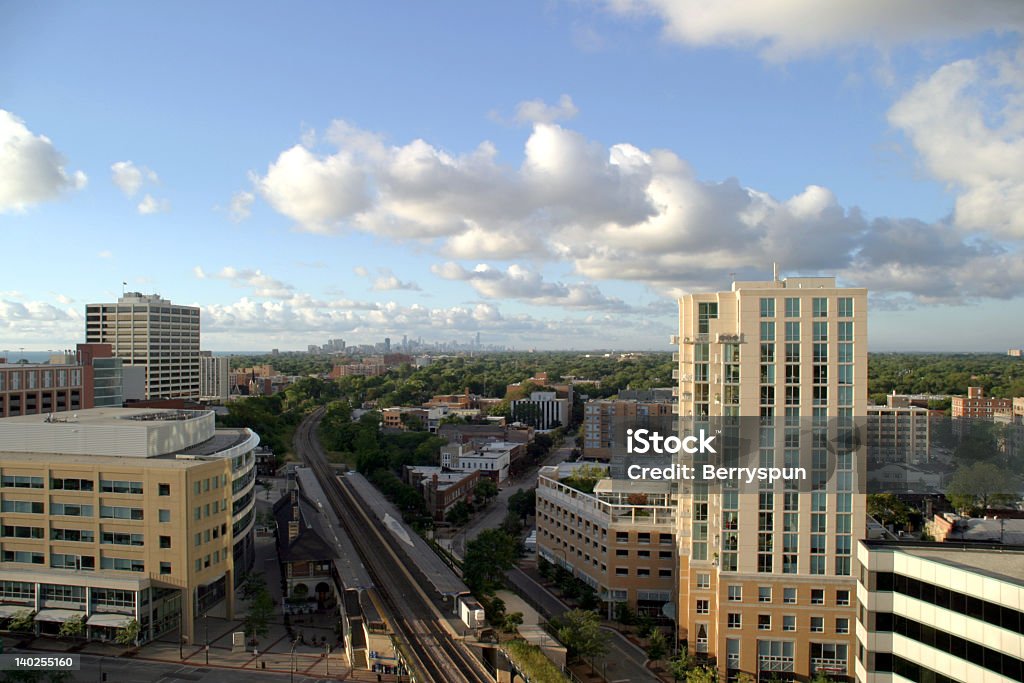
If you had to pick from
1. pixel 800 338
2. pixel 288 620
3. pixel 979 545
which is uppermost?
pixel 800 338

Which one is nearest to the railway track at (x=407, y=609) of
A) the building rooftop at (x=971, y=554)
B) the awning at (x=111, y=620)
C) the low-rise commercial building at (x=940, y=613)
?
the awning at (x=111, y=620)

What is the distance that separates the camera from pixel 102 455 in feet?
110

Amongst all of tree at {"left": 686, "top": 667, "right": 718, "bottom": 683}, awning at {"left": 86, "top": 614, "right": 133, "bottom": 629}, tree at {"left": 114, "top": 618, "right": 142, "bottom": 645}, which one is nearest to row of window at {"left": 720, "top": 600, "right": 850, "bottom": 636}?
tree at {"left": 686, "top": 667, "right": 718, "bottom": 683}

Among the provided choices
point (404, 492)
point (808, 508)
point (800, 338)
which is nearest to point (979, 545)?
point (808, 508)

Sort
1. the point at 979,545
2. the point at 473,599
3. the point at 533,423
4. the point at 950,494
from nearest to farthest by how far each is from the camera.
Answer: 1. the point at 979,545
2. the point at 473,599
3. the point at 950,494
4. the point at 533,423

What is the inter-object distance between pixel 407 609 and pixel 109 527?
46.0ft

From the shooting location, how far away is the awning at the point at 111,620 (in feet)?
99.8

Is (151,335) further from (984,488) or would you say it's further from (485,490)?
(984,488)

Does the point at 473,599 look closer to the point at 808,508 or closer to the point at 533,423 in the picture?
the point at 808,508

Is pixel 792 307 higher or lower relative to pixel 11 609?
higher

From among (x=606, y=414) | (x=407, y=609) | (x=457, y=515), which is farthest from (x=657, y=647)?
(x=606, y=414)

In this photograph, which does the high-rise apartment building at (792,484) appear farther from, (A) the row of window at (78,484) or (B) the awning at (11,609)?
(B) the awning at (11,609)

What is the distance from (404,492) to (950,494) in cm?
4233

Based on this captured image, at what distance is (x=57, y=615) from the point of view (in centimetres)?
3119
